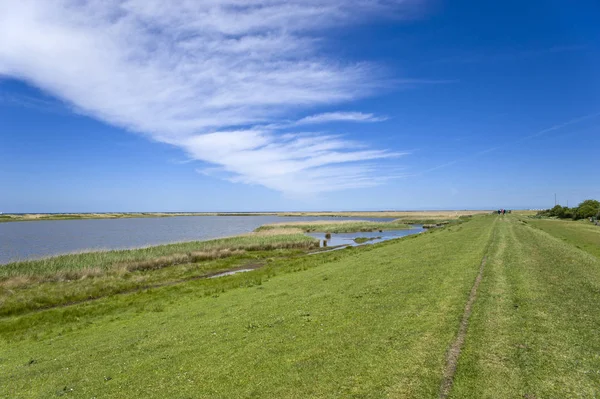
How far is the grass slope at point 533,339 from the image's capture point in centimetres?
708

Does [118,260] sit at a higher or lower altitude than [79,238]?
higher

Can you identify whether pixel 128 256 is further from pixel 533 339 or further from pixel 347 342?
pixel 533 339

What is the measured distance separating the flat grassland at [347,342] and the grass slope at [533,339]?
0.13 ft

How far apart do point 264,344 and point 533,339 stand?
7.99m

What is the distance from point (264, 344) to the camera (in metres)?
10.7

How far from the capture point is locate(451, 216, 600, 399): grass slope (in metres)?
7.08

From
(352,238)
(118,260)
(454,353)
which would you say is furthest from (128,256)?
(352,238)

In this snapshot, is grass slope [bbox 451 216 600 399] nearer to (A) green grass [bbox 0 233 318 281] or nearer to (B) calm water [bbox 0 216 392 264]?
(A) green grass [bbox 0 233 318 281]

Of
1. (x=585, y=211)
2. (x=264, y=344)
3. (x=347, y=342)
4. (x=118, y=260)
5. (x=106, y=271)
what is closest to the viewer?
(x=347, y=342)

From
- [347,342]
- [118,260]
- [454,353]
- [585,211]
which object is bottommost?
Result: [118,260]

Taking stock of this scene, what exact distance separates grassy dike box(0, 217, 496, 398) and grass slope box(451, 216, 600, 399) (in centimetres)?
79

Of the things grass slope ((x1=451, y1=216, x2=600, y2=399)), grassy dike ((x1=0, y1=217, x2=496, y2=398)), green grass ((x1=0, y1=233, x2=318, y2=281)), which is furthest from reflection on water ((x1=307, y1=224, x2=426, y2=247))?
grass slope ((x1=451, y1=216, x2=600, y2=399))

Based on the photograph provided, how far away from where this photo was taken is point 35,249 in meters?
58.5

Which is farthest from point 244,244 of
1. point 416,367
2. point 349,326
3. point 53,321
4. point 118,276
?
point 416,367
